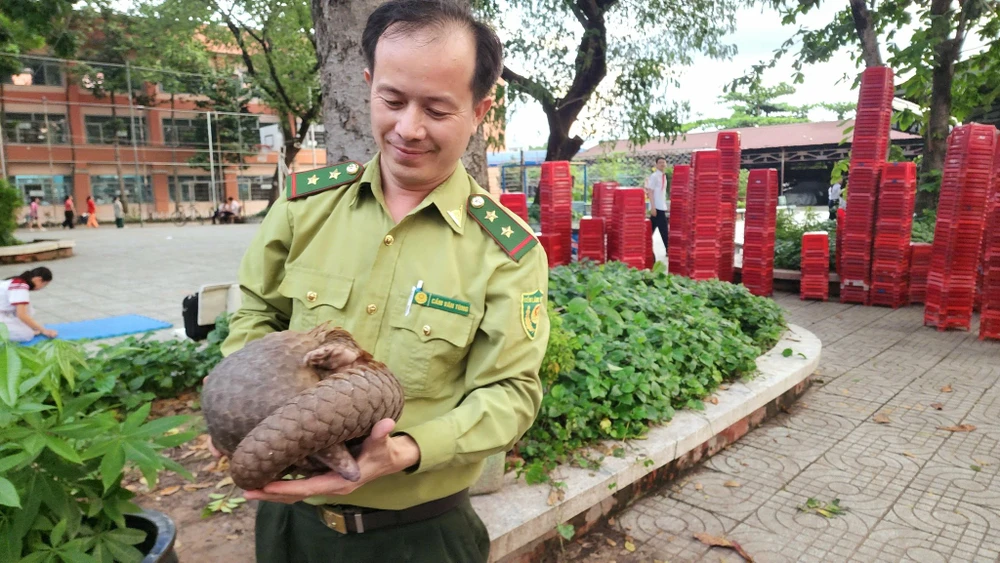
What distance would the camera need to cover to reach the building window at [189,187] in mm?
35375

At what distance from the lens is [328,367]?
136 centimetres

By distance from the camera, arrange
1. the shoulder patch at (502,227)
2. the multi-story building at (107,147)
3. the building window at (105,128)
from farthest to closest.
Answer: the building window at (105,128) < the multi-story building at (107,147) < the shoulder patch at (502,227)

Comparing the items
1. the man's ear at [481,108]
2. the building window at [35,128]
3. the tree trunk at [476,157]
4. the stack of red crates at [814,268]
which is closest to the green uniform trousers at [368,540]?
the man's ear at [481,108]

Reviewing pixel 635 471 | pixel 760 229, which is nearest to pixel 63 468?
pixel 635 471

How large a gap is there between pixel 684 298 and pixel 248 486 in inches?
199

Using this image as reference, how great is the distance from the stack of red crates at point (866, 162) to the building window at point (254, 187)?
33886mm

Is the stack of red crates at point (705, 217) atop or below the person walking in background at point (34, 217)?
atop

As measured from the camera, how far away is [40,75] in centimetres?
3180

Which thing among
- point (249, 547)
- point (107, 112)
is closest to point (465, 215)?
point (249, 547)

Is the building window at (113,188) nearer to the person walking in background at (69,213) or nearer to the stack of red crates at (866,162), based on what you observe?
the person walking in background at (69,213)

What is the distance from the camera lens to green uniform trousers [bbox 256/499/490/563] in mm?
1649

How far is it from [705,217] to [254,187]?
35.0 m

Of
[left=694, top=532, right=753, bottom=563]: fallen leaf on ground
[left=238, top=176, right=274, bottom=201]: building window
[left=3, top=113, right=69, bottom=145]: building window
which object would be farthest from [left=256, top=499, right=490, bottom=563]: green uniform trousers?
[left=238, top=176, right=274, bottom=201]: building window

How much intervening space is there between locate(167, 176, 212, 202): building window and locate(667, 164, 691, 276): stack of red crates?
3237cm
